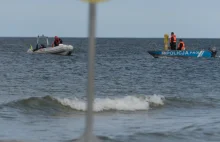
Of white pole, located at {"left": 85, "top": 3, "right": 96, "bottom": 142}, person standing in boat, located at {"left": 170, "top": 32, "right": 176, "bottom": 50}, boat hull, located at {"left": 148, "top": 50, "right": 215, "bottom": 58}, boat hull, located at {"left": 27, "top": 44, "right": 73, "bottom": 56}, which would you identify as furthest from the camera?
boat hull, located at {"left": 27, "top": 44, "right": 73, "bottom": 56}

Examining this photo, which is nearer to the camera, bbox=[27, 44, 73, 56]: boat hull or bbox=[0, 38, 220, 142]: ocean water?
bbox=[0, 38, 220, 142]: ocean water

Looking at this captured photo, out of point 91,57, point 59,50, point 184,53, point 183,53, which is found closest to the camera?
point 91,57

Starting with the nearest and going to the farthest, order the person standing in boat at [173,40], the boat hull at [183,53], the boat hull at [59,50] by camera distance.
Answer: the person standing in boat at [173,40]
the boat hull at [183,53]
the boat hull at [59,50]

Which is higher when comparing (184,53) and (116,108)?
(116,108)

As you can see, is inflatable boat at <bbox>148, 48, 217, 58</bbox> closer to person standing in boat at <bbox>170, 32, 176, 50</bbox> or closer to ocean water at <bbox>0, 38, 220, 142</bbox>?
person standing in boat at <bbox>170, 32, 176, 50</bbox>

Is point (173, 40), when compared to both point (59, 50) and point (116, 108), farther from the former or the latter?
point (116, 108)

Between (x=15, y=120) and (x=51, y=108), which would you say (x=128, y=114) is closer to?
(x=51, y=108)

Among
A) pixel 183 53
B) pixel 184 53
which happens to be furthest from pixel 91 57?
pixel 184 53

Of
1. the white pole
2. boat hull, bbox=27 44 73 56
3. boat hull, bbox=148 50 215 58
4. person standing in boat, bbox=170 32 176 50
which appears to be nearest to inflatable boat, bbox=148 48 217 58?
boat hull, bbox=148 50 215 58

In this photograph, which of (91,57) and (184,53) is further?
(184,53)

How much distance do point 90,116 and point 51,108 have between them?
1285 centimetres

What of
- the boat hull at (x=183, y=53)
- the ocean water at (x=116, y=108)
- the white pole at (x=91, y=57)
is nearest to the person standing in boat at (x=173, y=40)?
the boat hull at (x=183, y=53)

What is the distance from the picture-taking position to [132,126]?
13836mm

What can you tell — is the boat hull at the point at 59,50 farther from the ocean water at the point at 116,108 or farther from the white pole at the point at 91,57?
the white pole at the point at 91,57
